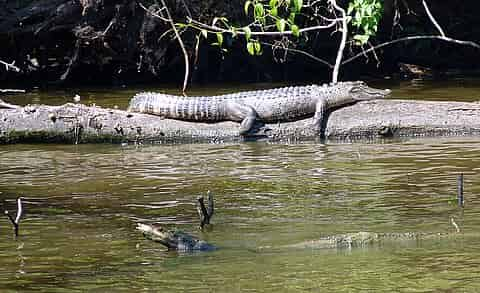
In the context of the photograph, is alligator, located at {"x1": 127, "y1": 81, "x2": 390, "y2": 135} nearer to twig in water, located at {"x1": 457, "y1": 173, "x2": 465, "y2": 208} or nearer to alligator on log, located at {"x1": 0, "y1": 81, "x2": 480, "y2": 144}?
alligator on log, located at {"x1": 0, "y1": 81, "x2": 480, "y2": 144}

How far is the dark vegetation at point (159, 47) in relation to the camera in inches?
651

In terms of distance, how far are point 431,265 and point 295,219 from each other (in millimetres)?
1722

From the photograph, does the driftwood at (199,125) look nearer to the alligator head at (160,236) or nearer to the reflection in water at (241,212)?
the reflection in water at (241,212)

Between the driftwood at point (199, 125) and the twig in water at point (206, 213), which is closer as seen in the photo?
the twig in water at point (206, 213)

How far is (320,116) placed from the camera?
37.2 ft

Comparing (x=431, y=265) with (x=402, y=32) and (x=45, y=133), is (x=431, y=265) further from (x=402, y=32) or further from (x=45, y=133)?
(x=402, y=32)

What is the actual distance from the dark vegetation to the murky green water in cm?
595

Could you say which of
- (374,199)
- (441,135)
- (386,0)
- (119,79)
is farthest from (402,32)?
(374,199)

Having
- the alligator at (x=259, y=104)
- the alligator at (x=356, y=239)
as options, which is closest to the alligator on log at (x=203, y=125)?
the alligator at (x=259, y=104)

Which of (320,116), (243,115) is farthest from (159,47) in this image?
(320,116)

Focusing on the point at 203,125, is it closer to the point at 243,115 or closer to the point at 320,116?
the point at 243,115

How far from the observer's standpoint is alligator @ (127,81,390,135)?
37.6ft

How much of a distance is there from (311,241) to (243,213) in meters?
1.32

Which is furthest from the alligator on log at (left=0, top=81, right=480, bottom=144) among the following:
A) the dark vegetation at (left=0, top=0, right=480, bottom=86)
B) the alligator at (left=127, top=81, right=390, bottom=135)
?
the dark vegetation at (left=0, top=0, right=480, bottom=86)
